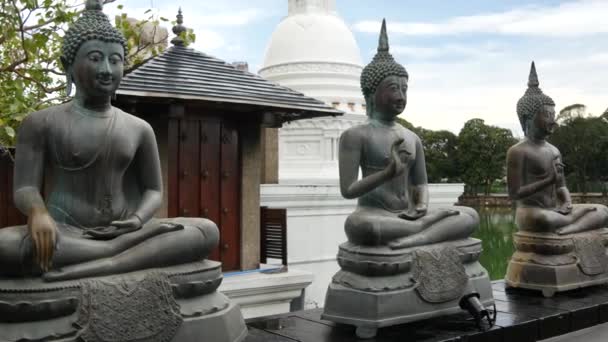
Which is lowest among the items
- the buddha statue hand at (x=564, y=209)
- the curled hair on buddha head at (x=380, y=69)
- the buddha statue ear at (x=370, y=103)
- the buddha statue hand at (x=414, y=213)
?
the buddha statue hand at (x=564, y=209)

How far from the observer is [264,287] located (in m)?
8.27

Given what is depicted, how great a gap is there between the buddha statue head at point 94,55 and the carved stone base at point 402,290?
214cm

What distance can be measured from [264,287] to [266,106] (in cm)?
247

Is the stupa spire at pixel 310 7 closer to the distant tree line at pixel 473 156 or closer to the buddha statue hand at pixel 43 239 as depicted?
the distant tree line at pixel 473 156

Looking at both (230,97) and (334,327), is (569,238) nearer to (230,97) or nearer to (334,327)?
(334,327)

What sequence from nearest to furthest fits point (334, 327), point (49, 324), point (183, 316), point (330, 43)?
point (49, 324) < point (183, 316) < point (334, 327) < point (330, 43)

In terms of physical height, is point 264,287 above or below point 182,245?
below

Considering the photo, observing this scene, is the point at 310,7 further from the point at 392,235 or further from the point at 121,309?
the point at 121,309

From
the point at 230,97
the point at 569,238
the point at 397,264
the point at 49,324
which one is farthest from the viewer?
the point at 230,97

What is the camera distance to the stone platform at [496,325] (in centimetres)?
445

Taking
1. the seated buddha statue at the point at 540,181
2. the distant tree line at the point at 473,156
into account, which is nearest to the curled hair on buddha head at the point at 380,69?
the seated buddha statue at the point at 540,181

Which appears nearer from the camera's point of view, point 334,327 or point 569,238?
point 334,327

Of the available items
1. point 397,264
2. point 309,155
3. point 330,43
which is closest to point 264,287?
point 397,264

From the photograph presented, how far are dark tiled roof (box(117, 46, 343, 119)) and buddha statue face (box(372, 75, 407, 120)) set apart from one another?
3.26 m
